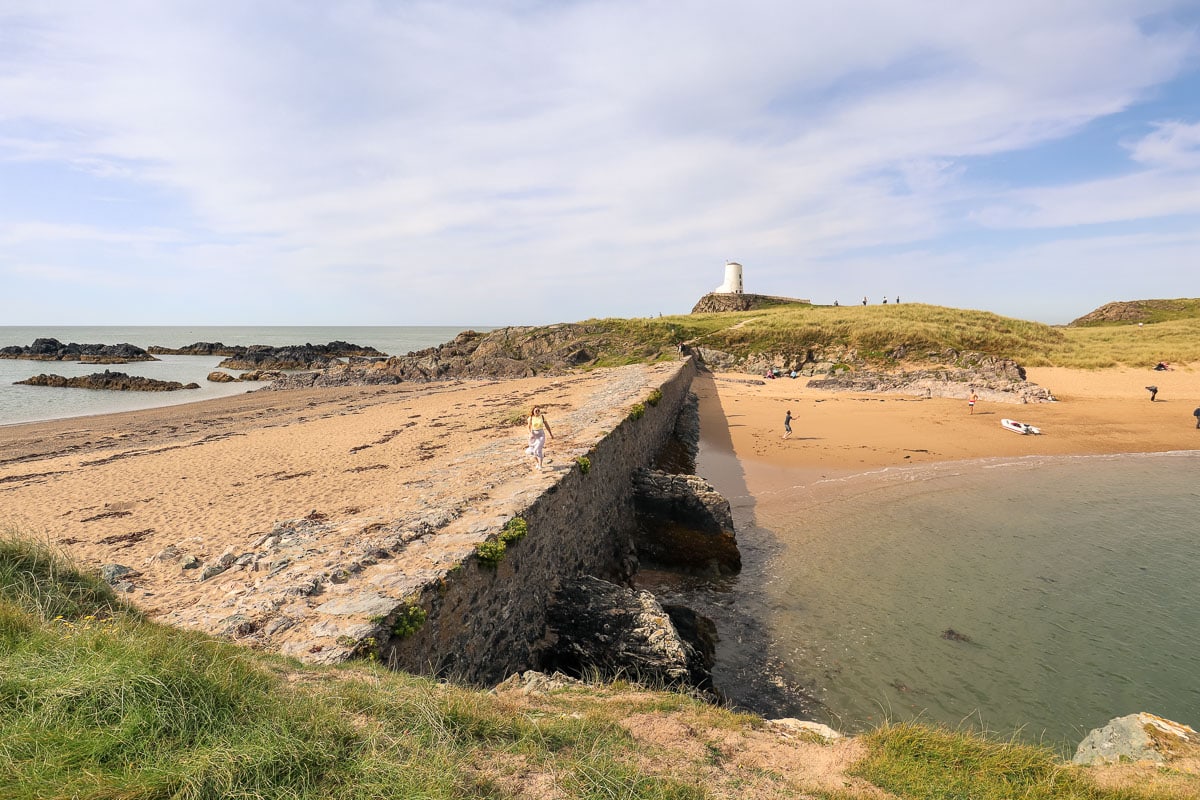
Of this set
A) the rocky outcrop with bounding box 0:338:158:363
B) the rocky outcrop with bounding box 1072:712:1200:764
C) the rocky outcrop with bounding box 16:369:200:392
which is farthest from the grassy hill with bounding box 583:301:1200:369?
the rocky outcrop with bounding box 0:338:158:363

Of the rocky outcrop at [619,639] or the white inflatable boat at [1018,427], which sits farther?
the white inflatable boat at [1018,427]

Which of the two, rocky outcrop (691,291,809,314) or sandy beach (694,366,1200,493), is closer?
sandy beach (694,366,1200,493)

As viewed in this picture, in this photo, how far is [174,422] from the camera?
27.6 meters

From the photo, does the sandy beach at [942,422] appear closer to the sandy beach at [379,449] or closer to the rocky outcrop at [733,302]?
the sandy beach at [379,449]

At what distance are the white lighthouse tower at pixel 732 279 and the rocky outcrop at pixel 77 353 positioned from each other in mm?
74166

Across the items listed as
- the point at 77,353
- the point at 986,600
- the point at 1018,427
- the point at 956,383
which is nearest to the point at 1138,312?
the point at 956,383

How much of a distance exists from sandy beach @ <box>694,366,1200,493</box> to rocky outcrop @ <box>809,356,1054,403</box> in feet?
3.24

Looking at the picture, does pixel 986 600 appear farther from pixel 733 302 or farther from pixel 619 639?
pixel 733 302

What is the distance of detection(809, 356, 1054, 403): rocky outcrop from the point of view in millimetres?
30319

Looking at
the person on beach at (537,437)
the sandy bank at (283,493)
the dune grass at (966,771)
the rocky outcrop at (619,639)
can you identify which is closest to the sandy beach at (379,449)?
the sandy bank at (283,493)

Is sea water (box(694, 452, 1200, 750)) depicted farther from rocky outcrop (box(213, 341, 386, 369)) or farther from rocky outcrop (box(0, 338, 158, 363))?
rocky outcrop (box(0, 338, 158, 363))

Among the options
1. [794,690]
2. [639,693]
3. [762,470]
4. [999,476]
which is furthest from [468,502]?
[999,476]

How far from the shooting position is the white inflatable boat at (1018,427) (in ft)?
76.0

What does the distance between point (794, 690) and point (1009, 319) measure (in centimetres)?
5747
